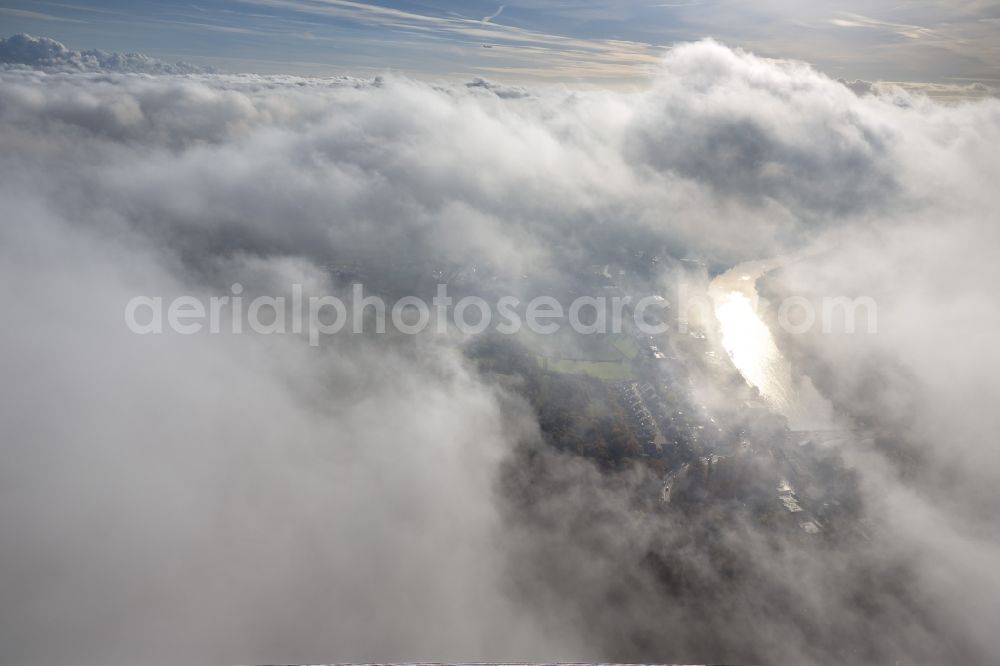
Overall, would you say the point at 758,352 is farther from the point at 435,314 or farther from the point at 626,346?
the point at 435,314

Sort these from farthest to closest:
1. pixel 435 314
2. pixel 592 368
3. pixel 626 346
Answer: pixel 435 314 → pixel 626 346 → pixel 592 368

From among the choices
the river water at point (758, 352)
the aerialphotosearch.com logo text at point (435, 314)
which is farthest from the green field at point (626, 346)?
the river water at point (758, 352)

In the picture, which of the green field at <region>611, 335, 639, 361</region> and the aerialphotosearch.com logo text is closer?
the aerialphotosearch.com logo text

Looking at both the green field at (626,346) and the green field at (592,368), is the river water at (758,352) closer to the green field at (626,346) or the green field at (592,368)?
the green field at (626,346)

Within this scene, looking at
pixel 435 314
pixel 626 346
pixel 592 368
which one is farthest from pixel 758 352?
pixel 435 314

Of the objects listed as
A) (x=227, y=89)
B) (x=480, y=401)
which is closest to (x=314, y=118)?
(x=227, y=89)

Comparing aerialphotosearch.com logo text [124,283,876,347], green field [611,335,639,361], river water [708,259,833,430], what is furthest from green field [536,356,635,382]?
river water [708,259,833,430]

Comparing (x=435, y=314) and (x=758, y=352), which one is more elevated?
(x=758, y=352)

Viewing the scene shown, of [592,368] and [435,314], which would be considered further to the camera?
[435,314]

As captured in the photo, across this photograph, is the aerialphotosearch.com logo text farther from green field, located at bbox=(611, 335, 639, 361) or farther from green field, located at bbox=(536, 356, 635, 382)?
green field, located at bbox=(536, 356, 635, 382)
